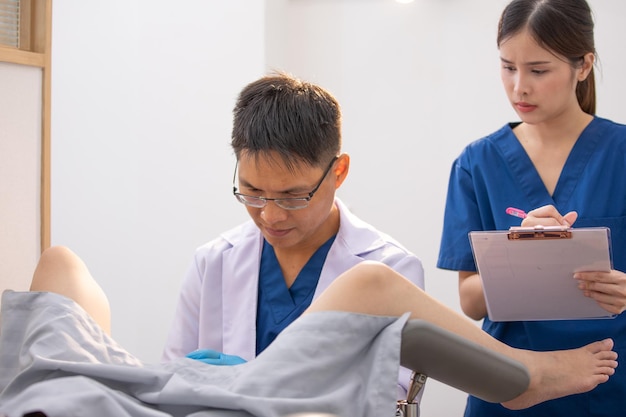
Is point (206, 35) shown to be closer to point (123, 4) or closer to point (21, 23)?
point (123, 4)

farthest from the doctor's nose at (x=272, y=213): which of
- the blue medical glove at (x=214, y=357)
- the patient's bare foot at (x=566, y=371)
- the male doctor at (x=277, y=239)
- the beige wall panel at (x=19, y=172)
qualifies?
the beige wall panel at (x=19, y=172)

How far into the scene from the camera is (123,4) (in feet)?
11.6

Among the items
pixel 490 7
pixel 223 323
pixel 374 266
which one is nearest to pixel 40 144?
Result: pixel 223 323

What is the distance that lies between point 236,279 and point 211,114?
69.0 inches

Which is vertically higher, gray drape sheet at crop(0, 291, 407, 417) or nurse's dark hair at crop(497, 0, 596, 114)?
nurse's dark hair at crop(497, 0, 596, 114)

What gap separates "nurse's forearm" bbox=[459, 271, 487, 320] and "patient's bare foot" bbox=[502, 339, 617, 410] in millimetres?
244

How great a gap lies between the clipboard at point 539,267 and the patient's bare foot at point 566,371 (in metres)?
0.08

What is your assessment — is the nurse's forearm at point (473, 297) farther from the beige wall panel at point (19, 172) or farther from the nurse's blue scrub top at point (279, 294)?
the beige wall panel at point (19, 172)

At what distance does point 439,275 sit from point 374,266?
1.86 metres

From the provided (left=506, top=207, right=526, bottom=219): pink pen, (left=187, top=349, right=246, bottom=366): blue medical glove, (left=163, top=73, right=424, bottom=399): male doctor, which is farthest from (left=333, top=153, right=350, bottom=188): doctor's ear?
(left=187, top=349, right=246, bottom=366): blue medical glove

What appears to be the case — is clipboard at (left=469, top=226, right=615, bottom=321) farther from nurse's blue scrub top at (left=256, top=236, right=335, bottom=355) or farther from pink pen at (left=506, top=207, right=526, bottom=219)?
nurse's blue scrub top at (left=256, top=236, right=335, bottom=355)

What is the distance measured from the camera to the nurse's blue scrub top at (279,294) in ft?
5.86

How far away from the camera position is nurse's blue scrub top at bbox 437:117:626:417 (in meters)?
1.76

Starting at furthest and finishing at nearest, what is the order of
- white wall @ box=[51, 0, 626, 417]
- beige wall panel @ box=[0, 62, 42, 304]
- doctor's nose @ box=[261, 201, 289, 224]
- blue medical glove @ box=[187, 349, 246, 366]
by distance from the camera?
white wall @ box=[51, 0, 626, 417] → beige wall panel @ box=[0, 62, 42, 304] → doctor's nose @ box=[261, 201, 289, 224] → blue medical glove @ box=[187, 349, 246, 366]
